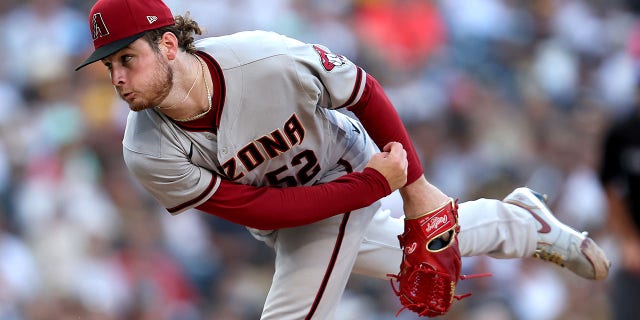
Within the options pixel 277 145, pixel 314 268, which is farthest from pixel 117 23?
pixel 314 268

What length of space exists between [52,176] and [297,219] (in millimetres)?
3660

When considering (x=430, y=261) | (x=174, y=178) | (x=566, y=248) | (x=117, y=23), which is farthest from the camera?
(x=566, y=248)

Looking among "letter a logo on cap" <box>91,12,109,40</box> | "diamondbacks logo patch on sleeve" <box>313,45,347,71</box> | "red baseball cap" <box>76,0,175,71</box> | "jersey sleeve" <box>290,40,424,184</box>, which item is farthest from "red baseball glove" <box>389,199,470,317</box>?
"letter a logo on cap" <box>91,12,109,40</box>

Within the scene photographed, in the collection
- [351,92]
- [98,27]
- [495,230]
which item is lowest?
[495,230]

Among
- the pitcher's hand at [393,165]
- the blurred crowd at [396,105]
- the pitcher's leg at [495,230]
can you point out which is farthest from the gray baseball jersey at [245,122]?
the blurred crowd at [396,105]

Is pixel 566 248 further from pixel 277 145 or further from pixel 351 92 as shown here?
pixel 277 145

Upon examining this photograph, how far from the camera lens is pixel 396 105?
8.30 m

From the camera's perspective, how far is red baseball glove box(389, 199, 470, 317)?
407cm

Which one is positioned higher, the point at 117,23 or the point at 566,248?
the point at 117,23

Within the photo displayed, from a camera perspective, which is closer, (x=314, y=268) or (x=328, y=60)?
(x=328, y=60)

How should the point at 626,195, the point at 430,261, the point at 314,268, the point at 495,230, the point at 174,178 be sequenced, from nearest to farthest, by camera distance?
the point at 174,178
the point at 430,261
the point at 314,268
the point at 495,230
the point at 626,195

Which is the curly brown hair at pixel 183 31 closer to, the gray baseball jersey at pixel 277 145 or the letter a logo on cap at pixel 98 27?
the gray baseball jersey at pixel 277 145

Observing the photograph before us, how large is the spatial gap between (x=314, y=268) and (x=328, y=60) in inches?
31.8

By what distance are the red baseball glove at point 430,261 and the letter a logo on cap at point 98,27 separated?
1344 millimetres
